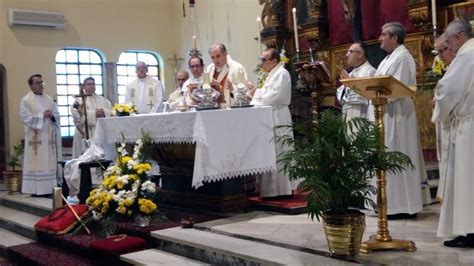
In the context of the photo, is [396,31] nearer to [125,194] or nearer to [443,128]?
[443,128]

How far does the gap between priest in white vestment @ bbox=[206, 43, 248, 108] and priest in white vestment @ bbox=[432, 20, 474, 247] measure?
2.77m

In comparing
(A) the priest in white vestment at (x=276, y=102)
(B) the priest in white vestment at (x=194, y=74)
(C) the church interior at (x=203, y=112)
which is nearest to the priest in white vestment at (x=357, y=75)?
(A) the priest in white vestment at (x=276, y=102)

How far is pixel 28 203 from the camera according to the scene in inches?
303

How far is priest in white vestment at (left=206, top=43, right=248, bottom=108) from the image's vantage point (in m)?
6.24

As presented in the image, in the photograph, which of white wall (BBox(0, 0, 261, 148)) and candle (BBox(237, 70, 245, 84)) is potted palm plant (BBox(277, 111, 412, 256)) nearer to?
candle (BBox(237, 70, 245, 84))

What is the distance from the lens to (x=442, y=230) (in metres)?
3.90

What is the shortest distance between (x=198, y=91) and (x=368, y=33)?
3.34 metres

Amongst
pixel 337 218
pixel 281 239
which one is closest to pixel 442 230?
pixel 337 218

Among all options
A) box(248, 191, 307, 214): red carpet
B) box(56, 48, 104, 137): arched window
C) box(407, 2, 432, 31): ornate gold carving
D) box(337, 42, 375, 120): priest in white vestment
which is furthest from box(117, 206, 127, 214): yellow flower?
box(56, 48, 104, 137): arched window

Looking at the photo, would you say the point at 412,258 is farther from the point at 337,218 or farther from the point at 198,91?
the point at 198,91

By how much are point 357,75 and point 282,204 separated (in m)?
1.49

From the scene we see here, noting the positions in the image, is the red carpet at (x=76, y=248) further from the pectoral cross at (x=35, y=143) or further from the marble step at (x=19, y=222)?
the pectoral cross at (x=35, y=143)

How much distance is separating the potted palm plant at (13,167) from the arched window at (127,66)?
266cm

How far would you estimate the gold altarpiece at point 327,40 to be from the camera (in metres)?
6.85
